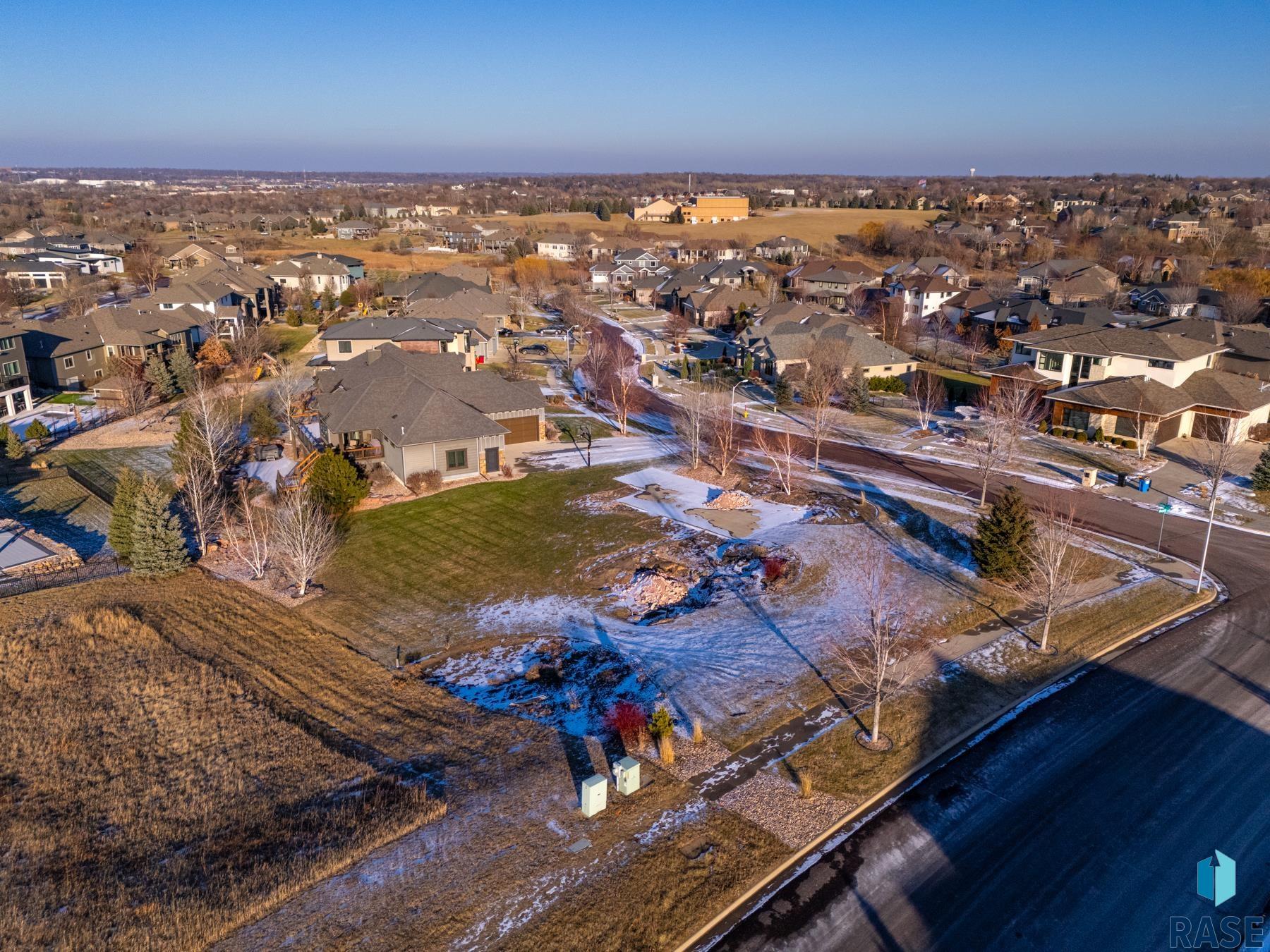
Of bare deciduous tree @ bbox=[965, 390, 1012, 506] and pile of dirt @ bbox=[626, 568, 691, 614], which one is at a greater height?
bare deciduous tree @ bbox=[965, 390, 1012, 506]

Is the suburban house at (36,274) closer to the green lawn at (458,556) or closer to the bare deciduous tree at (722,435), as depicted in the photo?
the green lawn at (458,556)

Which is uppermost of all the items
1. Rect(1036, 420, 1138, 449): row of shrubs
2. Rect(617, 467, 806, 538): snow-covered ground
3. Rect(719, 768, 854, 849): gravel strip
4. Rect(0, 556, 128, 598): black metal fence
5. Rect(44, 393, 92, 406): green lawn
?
Rect(1036, 420, 1138, 449): row of shrubs

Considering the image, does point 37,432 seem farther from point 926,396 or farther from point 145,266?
point 145,266

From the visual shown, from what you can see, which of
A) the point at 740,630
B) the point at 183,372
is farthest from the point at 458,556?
the point at 183,372

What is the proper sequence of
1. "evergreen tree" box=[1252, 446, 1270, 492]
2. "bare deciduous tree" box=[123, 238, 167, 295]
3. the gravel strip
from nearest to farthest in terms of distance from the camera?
the gravel strip
"evergreen tree" box=[1252, 446, 1270, 492]
"bare deciduous tree" box=[123, 238, 167, 295]

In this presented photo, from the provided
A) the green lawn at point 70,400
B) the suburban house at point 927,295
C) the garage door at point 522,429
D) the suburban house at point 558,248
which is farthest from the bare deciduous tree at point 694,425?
the suburban house at point 558,248

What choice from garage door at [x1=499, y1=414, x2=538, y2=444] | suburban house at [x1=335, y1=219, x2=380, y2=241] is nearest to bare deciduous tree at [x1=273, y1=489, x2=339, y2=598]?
garage door at [x1=499, y1=414, x2=538, y2=444]

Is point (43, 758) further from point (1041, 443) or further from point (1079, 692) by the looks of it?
point (1041, 443)

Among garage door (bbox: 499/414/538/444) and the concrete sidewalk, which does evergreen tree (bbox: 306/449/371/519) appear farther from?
the concrete sidewalk
